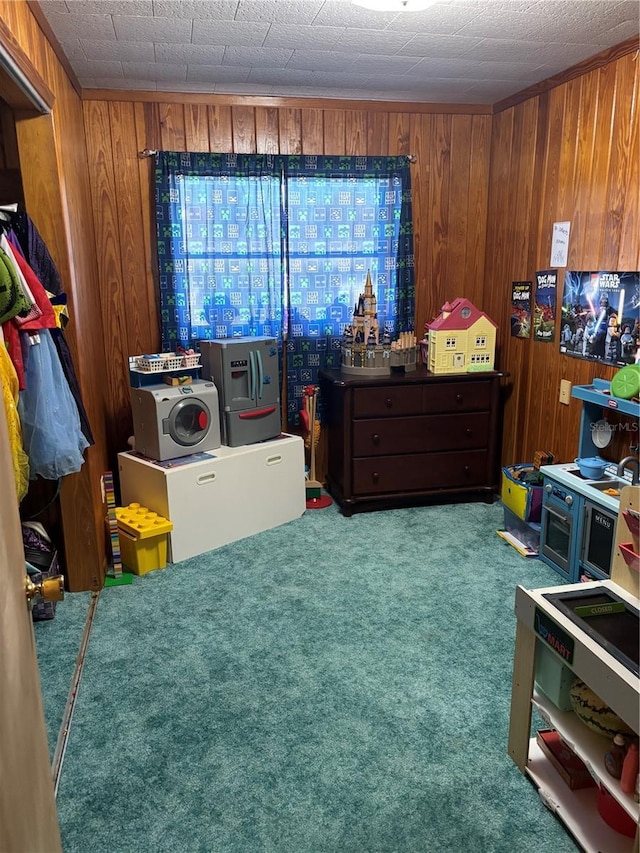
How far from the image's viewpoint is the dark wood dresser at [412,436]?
148 inches

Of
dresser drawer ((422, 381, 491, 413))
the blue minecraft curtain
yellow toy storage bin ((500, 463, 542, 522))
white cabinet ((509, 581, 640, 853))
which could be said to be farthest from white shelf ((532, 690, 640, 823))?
the blue minecraft curtain

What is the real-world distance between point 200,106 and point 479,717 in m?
3.43

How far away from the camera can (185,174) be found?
3.72 m

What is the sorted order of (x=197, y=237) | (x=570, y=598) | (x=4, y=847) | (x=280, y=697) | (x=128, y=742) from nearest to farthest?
(x=4, y=847)
(x=570, y=598)
(x=128, y=742)
(x=280, y=697)
(x=197, y=237)

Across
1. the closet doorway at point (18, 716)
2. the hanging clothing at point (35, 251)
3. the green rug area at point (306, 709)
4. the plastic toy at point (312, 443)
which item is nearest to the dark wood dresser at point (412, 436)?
the plastic toy at point (312, 443)

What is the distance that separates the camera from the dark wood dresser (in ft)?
12.3

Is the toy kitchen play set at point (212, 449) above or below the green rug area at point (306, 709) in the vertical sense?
above

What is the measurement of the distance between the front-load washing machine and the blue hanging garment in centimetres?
83

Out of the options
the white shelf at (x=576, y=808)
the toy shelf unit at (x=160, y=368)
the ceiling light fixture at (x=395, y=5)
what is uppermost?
the ceiling light fixture at (x=395, y=5)

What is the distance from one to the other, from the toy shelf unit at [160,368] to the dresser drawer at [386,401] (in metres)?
0.94

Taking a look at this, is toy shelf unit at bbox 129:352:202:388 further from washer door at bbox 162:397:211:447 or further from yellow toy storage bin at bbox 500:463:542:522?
yellow toy storage bin at bbox 500:463:542:522

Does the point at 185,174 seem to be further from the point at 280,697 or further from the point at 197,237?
the point at 280,697

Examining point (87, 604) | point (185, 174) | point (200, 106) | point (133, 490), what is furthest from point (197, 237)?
point (87, 604)

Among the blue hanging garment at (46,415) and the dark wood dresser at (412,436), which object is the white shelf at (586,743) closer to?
the blue hanging garment at (46,415)
